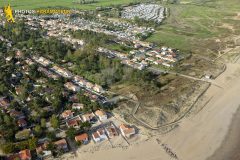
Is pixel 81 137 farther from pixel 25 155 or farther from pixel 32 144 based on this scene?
pixel 25 155

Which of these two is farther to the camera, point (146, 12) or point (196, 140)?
point (146, 12)

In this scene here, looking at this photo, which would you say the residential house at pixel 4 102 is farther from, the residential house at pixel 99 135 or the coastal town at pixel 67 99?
the residential house at pixel 99 135

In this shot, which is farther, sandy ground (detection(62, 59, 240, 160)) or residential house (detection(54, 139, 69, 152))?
residential house (detection(54, 139, 69, 152))

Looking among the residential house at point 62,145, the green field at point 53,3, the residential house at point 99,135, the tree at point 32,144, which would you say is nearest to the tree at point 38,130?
the tree at point 32,144

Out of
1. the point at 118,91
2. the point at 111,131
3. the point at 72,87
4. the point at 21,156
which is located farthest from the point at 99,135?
the point at 72,87

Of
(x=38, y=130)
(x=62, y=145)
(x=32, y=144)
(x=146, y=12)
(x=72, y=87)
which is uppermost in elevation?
(x=146, y=12)

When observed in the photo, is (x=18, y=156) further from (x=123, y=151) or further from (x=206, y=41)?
(x=206, y=41)

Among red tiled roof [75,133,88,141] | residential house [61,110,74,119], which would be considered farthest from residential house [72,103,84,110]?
red tiled roof [75,133,88,141]

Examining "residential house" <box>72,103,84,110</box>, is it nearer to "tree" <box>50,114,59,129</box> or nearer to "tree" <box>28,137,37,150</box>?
"tree" <box>50,114,59,129</box>
